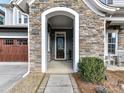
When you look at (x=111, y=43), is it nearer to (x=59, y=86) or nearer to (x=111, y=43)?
(x=111, y=43)

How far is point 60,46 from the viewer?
20.8 metres

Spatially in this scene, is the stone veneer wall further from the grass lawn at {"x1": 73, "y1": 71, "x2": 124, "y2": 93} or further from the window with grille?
the window with grille

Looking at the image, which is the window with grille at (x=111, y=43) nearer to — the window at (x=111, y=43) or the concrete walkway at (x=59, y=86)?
the window at (x=111, y=43)

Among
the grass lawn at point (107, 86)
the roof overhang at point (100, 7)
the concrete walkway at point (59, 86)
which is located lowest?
the grass lawn at point (107, 86)

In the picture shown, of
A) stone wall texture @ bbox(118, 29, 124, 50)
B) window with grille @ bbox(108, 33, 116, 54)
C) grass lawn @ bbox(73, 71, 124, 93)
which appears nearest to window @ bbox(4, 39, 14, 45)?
window with grille @ bbox(108, 33, 116, 54)

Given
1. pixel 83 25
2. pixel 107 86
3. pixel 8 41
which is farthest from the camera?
pixel 8 41

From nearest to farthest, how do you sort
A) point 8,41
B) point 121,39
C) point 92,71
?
1. point 92,71
2. point 121,39
3. point 8,41

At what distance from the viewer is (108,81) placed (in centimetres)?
929

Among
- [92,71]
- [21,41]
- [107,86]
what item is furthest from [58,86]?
[21,41]

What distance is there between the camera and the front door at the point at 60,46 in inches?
811

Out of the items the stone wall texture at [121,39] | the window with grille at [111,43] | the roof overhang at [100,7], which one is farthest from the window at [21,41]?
the roof overhang at [100,7]

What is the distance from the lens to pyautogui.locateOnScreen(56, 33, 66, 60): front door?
20609 millimetres

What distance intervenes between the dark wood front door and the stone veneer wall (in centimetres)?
940

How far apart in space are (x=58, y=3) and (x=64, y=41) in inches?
381
